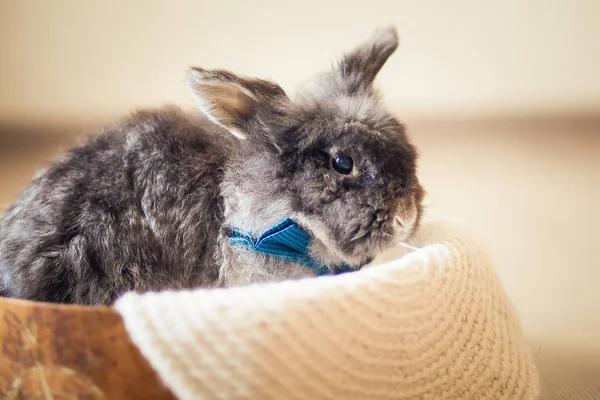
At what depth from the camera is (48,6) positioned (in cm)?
143

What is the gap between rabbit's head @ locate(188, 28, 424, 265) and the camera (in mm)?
757

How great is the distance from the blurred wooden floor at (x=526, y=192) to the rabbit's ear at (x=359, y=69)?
0.49 m

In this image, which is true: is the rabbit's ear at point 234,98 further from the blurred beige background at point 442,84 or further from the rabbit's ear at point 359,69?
the blurred beige background at point 442,84

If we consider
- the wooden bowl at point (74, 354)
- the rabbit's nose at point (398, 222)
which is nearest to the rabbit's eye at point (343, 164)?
the rabbit's nose at point (398, 222)

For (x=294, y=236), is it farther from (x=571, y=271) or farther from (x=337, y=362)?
(x=571, y=271)

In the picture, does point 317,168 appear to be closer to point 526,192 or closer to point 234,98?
point 234,98

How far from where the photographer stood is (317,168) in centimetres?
77

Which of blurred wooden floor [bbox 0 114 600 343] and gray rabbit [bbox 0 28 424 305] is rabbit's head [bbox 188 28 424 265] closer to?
gray rabbit [bbox 0 28 424 305]

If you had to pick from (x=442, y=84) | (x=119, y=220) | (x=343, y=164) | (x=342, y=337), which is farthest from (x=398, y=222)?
(x=442, y=84)

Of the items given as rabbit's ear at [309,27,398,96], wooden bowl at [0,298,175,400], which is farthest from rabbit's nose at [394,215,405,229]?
wooden bowl at [0,298,175,400]

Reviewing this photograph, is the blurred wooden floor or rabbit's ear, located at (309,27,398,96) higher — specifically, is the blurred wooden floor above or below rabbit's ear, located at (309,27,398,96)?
below

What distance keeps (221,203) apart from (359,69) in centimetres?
35

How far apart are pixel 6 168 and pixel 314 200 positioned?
44.6 inches

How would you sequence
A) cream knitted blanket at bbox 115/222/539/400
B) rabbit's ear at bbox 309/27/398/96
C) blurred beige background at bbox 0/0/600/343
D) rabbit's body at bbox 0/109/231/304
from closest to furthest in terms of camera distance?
1. cream knitted blanket at bbox 115/222/539/400
2. rabbit's body at bbox 0/109/231/304
3. rabbit's ear at bbox 309/27/398/96
4. blurred beige background at bbox 0/0/600/343
